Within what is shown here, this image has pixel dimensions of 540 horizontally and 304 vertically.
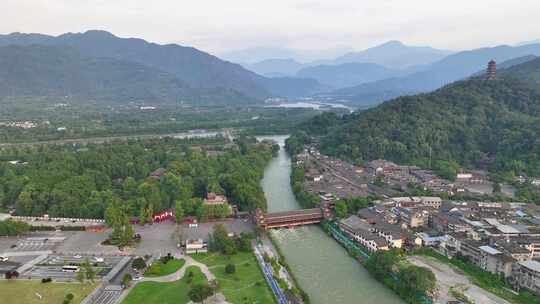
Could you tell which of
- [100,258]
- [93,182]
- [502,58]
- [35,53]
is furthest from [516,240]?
[502,58]

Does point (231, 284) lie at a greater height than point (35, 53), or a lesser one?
lesser

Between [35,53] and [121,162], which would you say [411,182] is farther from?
[35,53]

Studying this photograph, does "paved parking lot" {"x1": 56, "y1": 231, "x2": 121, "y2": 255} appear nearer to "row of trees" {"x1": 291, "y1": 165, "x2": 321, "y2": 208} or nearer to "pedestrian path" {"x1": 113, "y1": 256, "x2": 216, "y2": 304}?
"pedestrian path" {"x1": 113, "y1": 256, "x2": 216, "y2": 304}

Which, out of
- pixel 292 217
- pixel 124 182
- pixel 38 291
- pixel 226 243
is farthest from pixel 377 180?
pixel 38 291

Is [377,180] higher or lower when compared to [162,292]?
higher

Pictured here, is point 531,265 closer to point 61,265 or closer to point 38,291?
point 38,291

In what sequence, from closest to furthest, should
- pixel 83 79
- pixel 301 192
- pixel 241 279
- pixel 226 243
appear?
pixel 241 279
pixel 226 243
pixel 301 192
pixel 83 79
